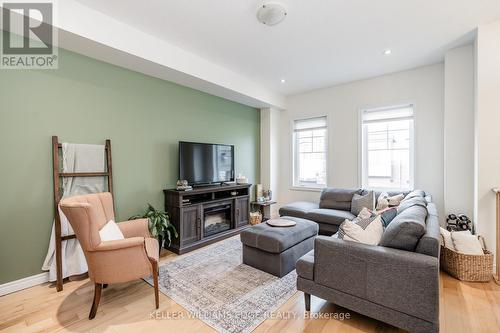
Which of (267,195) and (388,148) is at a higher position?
(388,148)

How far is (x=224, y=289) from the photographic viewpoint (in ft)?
7.95

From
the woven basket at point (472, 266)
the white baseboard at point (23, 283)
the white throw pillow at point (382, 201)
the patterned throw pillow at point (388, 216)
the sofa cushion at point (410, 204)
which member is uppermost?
the sofa cushion at point (410, 204)

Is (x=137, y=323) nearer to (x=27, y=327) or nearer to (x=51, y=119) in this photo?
(x=27, y=327)

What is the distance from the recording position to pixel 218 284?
A: 253cm

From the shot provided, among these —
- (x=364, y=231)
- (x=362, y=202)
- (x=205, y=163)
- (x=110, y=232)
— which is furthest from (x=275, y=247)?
(x=362, y=202)

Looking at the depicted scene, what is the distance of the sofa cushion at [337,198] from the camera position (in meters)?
4.25

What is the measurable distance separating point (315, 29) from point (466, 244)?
123 inches

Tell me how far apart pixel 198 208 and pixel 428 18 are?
12.8 ft

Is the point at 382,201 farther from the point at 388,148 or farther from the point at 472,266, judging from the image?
the point at 472,266

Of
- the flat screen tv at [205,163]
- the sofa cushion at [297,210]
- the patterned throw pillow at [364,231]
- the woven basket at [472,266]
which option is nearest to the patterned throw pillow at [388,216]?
the patterned throw pillow at [364,231]

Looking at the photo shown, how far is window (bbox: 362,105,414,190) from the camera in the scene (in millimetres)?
4137

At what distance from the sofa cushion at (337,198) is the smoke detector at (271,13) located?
10.3 feet

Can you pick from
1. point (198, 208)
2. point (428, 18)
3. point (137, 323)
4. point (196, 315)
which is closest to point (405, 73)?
point (428, 18)

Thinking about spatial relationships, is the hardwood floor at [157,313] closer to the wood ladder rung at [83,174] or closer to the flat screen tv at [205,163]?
the wood ladder rung at [83,174]
